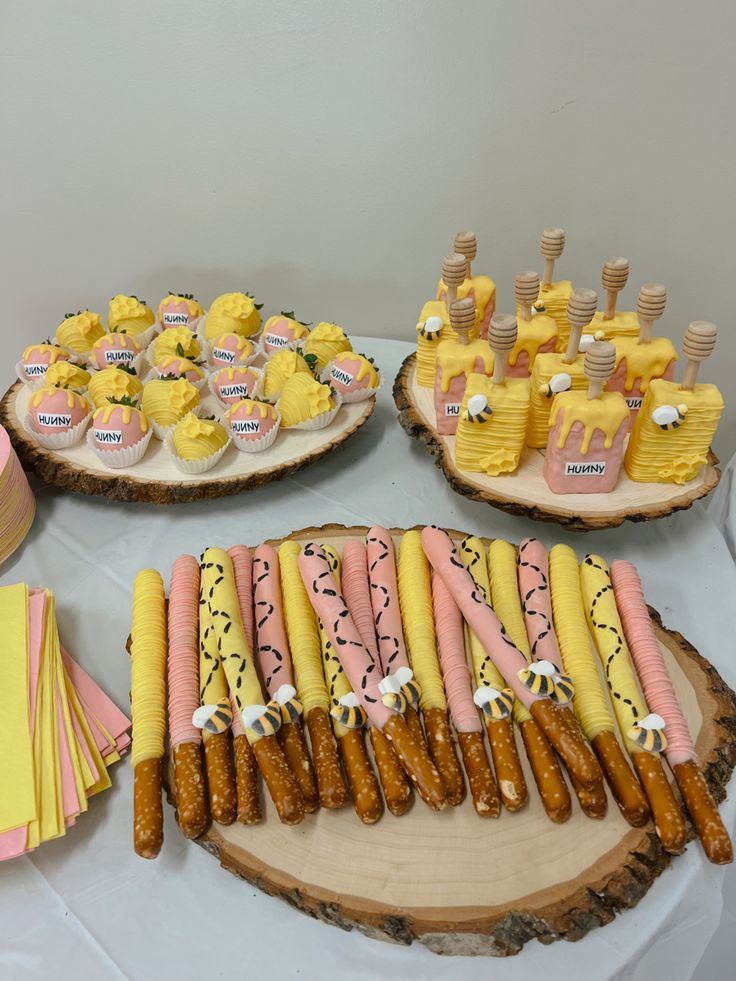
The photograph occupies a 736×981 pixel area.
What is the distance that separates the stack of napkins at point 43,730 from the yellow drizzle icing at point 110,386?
0.73 m

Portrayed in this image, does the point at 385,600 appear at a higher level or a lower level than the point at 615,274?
lower

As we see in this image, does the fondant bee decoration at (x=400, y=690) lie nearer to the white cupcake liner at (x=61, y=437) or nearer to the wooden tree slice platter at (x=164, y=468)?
the wooden tree slice platter at (x=164, y=468)

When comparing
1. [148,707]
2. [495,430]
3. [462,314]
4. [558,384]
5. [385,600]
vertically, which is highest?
[462,314]

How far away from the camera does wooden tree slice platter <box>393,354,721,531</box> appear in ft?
5.50

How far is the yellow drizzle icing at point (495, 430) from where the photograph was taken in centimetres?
168

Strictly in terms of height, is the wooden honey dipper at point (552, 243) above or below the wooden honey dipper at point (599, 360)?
above

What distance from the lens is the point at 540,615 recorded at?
1.49m

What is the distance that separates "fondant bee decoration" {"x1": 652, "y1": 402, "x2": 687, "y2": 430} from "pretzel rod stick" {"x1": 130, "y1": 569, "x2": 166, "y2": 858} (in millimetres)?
1228

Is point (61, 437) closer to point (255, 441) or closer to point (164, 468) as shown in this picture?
point (164, 468)

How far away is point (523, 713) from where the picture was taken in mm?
1329

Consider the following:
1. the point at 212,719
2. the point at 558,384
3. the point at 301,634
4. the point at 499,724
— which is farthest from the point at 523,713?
the point at 558,384

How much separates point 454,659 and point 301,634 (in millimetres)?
331

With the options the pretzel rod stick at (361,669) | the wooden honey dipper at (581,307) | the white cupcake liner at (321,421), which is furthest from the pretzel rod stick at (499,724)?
the white cupcake liner at (321,421)

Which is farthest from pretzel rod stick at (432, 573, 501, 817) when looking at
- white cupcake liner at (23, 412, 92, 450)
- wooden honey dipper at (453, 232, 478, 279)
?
white cupcake liner at (23, 412, 92, 450)
